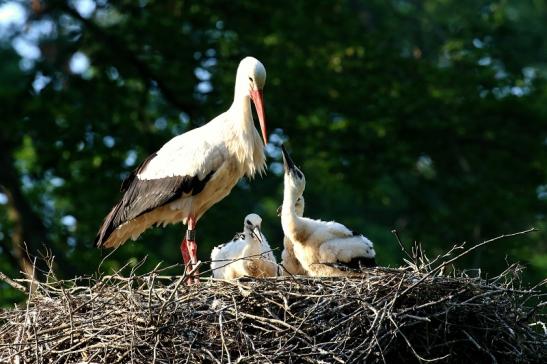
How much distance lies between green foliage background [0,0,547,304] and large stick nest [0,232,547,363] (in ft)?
25.8

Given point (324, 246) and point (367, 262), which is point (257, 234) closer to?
point (324, 246)

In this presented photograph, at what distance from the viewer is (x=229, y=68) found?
18078 mm

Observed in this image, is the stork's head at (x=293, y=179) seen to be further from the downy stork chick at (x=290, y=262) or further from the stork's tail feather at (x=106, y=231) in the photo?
the stork's tail feather at (x=106, y=231)

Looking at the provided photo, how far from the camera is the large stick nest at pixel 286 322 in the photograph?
27.2 feet

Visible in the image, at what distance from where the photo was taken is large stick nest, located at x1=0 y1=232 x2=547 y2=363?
27.2 feet

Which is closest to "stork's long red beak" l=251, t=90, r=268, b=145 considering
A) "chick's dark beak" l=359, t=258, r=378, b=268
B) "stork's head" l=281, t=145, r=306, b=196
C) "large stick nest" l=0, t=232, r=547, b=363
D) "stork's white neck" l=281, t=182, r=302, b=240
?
"stork's head" l=281, t=145, r=306, b=196

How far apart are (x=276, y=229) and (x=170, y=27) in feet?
16.2

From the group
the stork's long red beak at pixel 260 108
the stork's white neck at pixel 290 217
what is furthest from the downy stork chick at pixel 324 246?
the stork's long red beak at pixel 260 108

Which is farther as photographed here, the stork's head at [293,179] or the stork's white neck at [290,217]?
the stork's head at [293,179]

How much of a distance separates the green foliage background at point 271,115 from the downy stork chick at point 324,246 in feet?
23.1

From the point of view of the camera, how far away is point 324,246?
985 cm

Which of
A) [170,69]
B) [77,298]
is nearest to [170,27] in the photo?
[170,69]

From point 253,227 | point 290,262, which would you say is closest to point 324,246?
point 290,262

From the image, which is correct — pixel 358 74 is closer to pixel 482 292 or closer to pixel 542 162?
pixel 542 162
